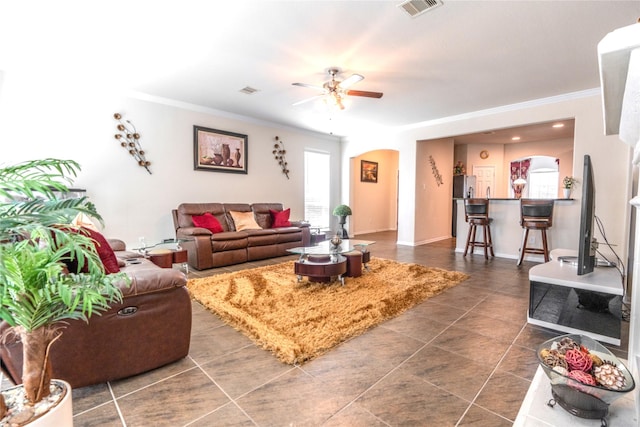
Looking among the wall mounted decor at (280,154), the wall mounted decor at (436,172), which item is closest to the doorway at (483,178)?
the wall mounted decor at (436,172)

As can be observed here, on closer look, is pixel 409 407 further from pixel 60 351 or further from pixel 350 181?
pixel 350 181

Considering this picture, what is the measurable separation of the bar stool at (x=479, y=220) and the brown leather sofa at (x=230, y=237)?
9.56ft

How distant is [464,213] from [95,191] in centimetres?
623

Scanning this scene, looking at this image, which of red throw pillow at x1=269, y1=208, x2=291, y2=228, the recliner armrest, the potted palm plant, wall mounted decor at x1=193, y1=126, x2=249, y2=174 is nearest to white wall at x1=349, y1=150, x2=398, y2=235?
red throw pillow at x1=269, y1=208, x2=291, y2=228

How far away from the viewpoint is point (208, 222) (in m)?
4.66

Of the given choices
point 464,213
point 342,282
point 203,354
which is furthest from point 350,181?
point 203,354

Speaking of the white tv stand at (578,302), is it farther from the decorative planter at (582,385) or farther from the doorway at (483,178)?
the doorway at (483,178)

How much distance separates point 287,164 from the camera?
6.50 meters

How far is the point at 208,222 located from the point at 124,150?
5.31 feet

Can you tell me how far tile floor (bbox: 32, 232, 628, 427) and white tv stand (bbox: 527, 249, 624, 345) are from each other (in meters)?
0.11

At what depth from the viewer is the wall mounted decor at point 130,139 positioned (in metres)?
4.31

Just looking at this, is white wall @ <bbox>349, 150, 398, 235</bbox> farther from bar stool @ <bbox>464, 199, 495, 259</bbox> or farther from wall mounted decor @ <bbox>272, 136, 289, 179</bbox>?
bar stool @ <bbox>464, 199, 495, 259</bbox>

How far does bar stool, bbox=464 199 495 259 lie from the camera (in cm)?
496

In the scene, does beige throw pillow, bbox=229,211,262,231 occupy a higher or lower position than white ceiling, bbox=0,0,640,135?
lower
